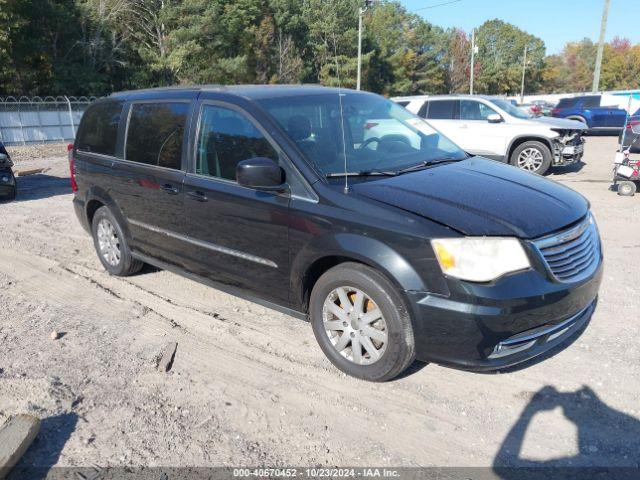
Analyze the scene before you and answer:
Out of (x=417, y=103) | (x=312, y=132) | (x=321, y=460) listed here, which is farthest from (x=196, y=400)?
(x=417, y=103)

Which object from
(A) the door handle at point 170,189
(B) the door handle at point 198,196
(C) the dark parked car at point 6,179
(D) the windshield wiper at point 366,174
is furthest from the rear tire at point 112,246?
(C) the dark parked car at point 6,179

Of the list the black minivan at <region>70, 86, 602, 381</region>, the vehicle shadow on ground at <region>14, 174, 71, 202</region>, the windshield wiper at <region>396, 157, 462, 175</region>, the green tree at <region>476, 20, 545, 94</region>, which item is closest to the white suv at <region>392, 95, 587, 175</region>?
the black minivan at <region>70, 86, 602, 381</region>

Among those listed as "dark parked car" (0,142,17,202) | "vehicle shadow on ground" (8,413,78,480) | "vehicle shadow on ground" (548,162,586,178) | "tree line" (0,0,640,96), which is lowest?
"vehicle shadow on ground" (548,162,586,178)

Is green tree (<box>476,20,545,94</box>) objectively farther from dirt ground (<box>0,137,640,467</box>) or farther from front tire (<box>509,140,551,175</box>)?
dirt ground (<box>0,137,640,467</box>)

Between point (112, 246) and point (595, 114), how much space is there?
21.7 meters

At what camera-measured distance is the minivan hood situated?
3.11 m

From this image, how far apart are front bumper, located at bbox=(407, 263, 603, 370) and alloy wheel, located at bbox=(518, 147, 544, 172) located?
8919mm

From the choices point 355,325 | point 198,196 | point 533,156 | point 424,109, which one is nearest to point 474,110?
point 424,109

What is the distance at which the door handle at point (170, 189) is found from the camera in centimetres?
442

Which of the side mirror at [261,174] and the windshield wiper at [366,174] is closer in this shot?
the side mirror at [261,174]

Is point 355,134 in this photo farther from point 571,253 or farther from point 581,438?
point 581,438

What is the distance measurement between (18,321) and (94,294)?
0.74 m

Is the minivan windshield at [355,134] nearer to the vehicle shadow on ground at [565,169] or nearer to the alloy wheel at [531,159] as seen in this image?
the alloy wheel at [531,159]

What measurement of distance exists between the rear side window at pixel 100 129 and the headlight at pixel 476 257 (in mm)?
3633
